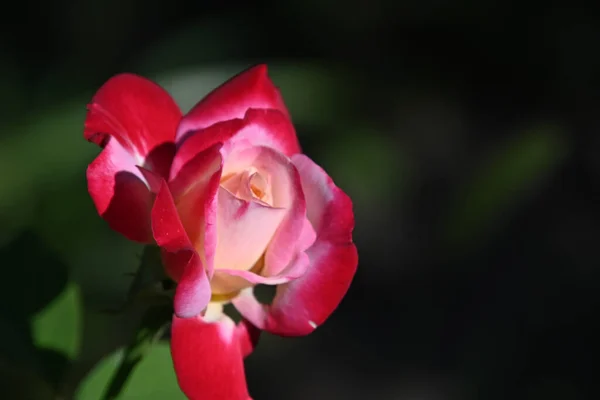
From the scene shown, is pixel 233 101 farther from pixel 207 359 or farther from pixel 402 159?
pixel 402 159

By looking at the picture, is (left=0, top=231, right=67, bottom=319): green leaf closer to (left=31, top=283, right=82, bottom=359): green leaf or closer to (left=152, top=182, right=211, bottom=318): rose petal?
(left=31, top=283, right=82, bottom=359): green leaf

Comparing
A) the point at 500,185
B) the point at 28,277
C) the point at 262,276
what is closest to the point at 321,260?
the point at 262,276

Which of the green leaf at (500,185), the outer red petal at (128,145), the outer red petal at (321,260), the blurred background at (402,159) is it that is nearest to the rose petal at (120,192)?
the outer red petal at (128,145)

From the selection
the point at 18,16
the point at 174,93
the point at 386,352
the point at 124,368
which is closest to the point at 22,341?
the point at 124,368

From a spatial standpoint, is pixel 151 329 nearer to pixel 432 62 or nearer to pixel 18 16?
pixel 18 16

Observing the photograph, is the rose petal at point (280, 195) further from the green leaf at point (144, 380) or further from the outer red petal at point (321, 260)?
the green leaf at point (144, 380)

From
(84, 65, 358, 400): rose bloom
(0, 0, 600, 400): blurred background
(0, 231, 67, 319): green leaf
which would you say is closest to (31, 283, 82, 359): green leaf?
(0, 231, 67, 319): green leaf
